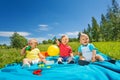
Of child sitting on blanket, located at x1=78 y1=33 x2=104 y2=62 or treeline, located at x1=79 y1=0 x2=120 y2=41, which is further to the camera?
treeline, located at x1=79 y1=0 x2=120 y2=41

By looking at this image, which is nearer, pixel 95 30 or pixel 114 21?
pixel 114 21

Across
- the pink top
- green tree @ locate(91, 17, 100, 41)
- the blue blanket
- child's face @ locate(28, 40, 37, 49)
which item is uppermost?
green tree @ locate(91, 17, 100, 41)

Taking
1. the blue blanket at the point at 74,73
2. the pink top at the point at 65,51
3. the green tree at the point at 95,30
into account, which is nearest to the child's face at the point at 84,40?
the pink top at the point at 65,51

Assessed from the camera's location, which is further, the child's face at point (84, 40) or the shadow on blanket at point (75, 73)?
the child's face at point (84, 40)

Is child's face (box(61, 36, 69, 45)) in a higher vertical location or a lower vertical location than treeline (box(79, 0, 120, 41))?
lower

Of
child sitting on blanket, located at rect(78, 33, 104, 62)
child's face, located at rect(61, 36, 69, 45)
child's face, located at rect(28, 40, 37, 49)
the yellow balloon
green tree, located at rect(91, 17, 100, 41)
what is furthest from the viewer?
green tree, located at rect(91, 17, 100, 41)

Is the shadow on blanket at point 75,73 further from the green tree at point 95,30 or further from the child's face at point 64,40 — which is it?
the green tree at point 95,30

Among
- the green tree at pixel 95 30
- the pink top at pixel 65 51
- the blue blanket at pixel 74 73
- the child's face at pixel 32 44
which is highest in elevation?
the green tree at pixel 95 30

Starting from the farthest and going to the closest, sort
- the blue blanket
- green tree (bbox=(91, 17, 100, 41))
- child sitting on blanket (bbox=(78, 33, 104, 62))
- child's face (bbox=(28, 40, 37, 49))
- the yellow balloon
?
green tree (bbox=(91, 17, 100, 41)) → the yellow balloon → child's face (bbox=(28, 40, 37, 49)) → child sitting on blanket (bbox=(78, 33, 104, 62)) → the blue blanket

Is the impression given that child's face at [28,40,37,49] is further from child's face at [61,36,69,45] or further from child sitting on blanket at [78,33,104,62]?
child sitting on blanket at [78,33,104,62]

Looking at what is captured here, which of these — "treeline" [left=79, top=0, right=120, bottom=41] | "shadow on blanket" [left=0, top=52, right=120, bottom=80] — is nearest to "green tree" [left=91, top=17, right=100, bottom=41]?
"treeline" [left=79, top=0, right=120, bottom=41]

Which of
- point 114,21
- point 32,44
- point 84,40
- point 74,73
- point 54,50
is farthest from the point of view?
point 114,21

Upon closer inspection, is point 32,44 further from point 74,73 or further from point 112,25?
point 112,25

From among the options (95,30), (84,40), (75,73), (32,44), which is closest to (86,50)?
(84,40)
